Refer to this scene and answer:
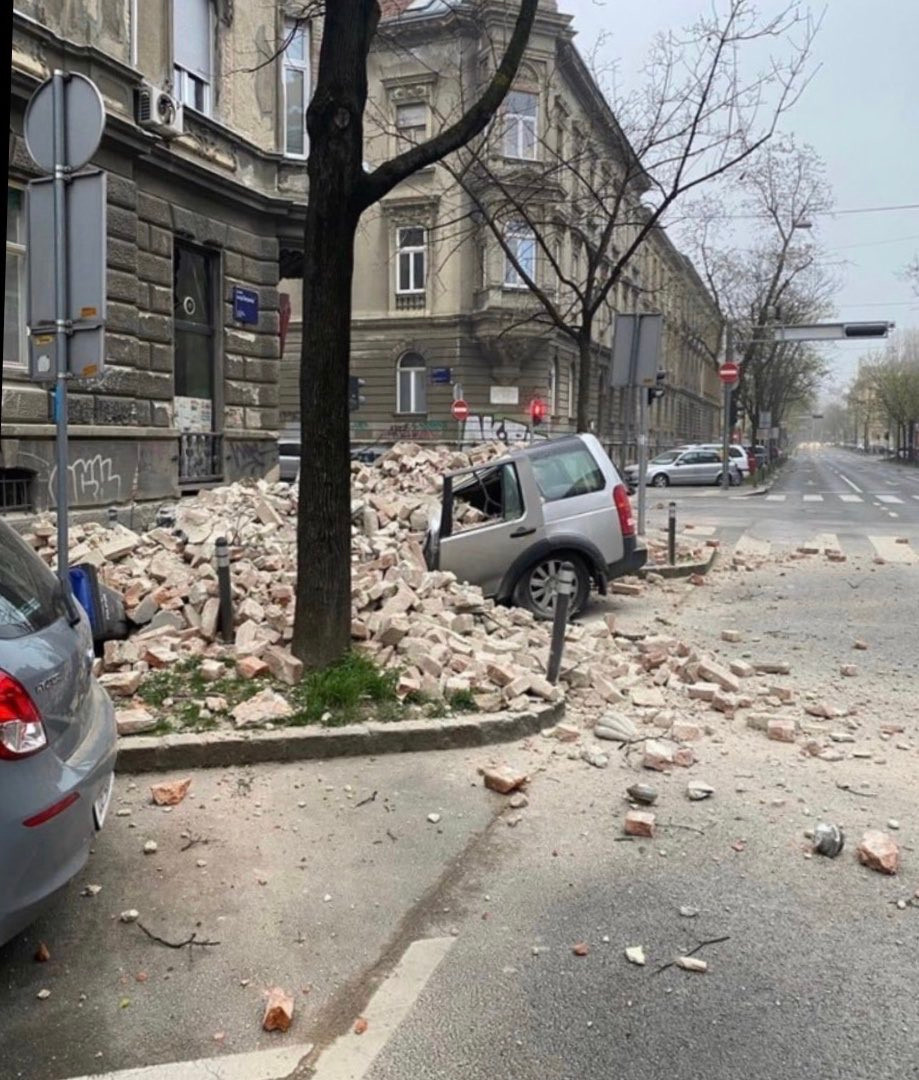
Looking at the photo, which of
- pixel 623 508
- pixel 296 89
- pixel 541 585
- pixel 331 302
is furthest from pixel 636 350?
pixel 296 89

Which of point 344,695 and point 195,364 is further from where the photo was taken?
point 195,364

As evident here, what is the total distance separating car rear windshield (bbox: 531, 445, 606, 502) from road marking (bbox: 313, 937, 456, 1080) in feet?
18.9

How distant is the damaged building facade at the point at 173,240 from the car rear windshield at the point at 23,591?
6.83 meters

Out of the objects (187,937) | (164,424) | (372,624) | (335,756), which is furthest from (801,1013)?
(164,424)

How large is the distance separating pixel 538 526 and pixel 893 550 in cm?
885

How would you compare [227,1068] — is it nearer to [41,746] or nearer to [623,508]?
[41,746]

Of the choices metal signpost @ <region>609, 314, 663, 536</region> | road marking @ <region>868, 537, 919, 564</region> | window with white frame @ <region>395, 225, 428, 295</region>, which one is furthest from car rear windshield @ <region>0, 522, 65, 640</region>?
window with white frame @ <region>395, 225, 428, 295</region>

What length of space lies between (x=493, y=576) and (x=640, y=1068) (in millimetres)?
6029

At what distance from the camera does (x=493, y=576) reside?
336 inches

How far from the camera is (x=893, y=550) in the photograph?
14789 mm

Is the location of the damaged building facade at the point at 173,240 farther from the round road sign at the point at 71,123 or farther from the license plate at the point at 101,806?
the license plate at the point at 101,806

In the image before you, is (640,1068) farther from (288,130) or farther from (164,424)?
(288,130)

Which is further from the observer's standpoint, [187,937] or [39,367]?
[39,367]

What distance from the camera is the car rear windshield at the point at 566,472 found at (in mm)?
8711
